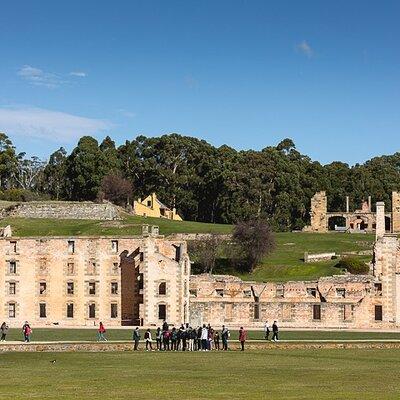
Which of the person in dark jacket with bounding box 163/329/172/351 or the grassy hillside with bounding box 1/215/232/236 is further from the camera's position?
the grassy hillside with bounding box 1/215/232/236

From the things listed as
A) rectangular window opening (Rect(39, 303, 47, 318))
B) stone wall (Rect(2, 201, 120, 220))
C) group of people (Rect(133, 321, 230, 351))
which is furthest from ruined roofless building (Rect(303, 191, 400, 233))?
group of people (Rect(133, 321, 230, 351))

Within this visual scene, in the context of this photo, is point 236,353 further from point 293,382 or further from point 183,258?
point 183,258

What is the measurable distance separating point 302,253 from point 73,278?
29410 millimetres

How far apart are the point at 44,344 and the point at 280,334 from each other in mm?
16036

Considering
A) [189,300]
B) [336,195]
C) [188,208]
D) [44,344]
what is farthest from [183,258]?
[336,195]

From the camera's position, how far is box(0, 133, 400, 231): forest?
122125 mm

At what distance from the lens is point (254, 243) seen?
87938 mm

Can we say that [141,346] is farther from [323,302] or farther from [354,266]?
[354,266]

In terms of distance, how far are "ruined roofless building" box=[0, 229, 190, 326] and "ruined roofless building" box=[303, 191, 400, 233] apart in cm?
5160

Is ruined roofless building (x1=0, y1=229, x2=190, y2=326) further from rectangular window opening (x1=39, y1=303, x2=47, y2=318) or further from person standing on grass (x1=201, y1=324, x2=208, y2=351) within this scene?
person standing on grass (x1=201, y1=324, x2=208, y2=351)

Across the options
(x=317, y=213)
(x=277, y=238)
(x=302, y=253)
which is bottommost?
(x=302, y=253)

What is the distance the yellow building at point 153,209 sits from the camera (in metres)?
127

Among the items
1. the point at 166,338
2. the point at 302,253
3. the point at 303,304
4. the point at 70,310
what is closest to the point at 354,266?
the point at 302,253

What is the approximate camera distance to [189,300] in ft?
230
